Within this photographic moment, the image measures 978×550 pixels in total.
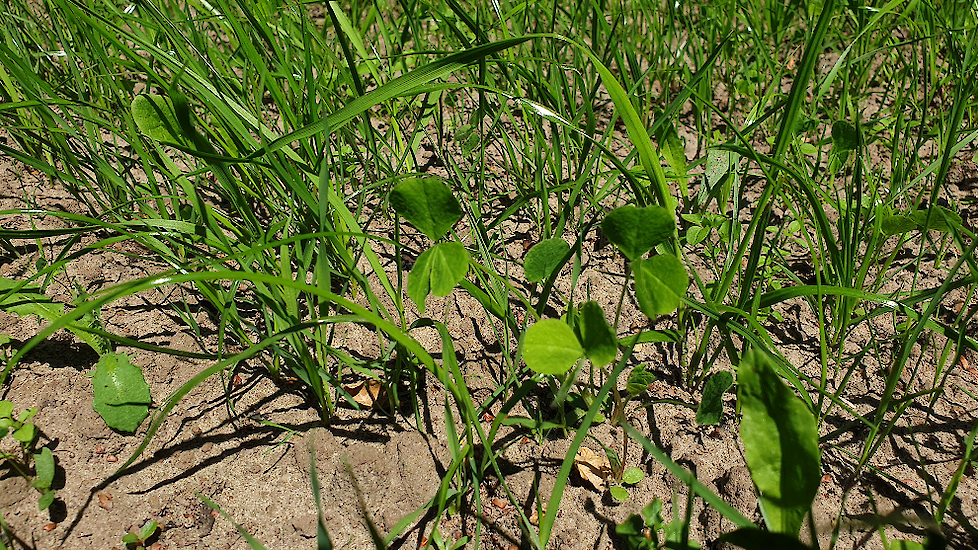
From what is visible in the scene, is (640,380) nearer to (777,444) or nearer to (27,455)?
(777,444)

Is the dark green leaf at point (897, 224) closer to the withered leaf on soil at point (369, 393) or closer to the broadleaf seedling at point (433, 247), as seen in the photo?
the broadleaf seedling at point (433, 247)

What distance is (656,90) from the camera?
2238mm

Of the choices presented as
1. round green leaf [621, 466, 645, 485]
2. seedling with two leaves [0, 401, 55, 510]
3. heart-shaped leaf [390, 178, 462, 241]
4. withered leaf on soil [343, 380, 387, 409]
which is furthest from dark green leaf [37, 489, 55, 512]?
round green leaf [621, 466, 645, 485]

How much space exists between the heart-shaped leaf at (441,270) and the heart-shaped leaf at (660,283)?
0.27 m

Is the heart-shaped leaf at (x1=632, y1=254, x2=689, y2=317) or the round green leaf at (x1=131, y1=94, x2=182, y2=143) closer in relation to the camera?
the heart-shaped leaf at (x1=632, y1=254, x2=689, y2=317)

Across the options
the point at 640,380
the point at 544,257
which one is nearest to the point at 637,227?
the point at 544,257

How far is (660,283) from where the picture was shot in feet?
3.31

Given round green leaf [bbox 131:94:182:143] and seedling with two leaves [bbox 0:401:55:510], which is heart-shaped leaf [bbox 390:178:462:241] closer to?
round green leaf [bbox 131:94:182:143]

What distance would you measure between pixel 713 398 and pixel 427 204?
2.09 feet

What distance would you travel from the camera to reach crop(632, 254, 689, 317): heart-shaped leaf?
980 mm

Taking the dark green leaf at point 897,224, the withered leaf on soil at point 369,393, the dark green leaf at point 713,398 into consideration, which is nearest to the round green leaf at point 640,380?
the dark green leaf at point 713,398

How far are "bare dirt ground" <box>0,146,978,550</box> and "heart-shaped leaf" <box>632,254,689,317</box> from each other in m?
0.36

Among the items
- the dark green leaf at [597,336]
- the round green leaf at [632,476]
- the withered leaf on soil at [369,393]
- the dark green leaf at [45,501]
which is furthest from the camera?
the withered leaf on soil at [369,393]

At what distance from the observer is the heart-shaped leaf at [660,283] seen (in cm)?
98
